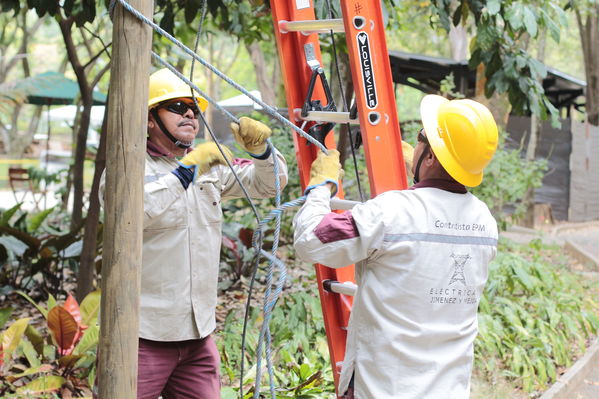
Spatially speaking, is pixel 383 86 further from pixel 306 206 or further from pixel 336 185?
pixel 306 206

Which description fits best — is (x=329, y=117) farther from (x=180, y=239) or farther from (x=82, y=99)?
(x=82, y=99)

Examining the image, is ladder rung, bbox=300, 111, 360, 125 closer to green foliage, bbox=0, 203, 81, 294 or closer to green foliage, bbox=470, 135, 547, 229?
green foliage, bbox=0, 203, 81, 294

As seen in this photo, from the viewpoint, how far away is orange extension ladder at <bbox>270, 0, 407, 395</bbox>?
285cm

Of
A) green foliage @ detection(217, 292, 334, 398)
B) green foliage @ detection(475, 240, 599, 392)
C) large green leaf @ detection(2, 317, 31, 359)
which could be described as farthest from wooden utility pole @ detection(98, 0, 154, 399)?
green foliage @ detection(475, 240, 599, 392)

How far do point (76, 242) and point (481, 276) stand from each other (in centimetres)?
509

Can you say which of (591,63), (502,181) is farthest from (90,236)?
(591,63)

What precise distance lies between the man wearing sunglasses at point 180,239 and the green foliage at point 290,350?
3.73 feet

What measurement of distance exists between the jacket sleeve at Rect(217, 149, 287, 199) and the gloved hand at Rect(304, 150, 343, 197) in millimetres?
387

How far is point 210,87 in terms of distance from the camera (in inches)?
1112

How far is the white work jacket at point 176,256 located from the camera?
9.19ft

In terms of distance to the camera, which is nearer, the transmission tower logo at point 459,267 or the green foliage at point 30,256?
the transmission tower logo at point 459,267

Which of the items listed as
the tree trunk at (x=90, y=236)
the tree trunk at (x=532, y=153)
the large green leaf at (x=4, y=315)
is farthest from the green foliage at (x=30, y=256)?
the tree trunk at (x=532, y=153)

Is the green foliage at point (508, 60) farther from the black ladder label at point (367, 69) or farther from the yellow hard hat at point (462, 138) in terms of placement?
the yellow hard hat at point (462, 138)

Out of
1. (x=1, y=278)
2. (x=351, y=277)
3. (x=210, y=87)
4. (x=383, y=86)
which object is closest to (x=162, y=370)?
(x=351, y=277)
